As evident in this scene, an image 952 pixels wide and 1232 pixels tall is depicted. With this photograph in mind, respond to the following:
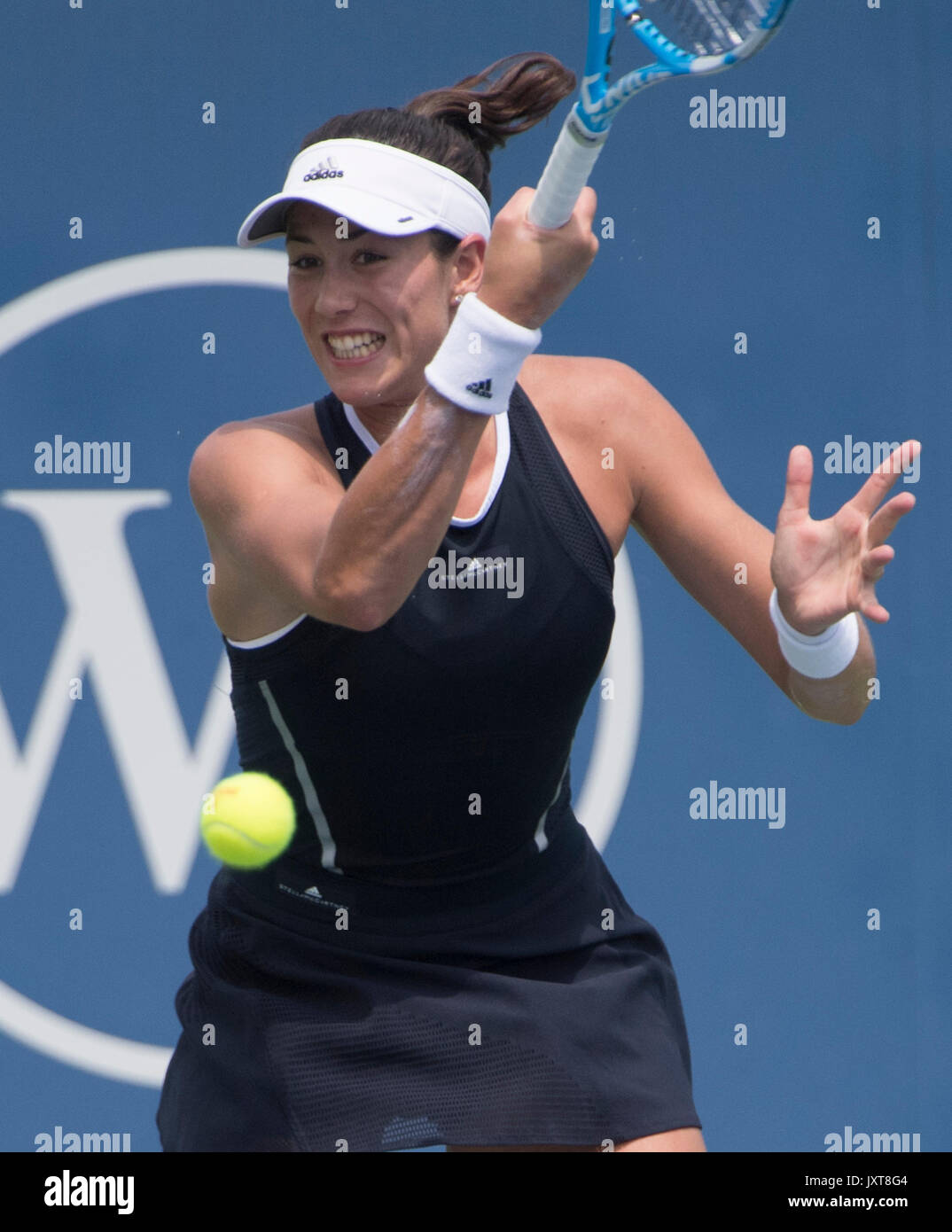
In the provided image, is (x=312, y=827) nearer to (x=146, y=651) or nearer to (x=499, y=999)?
(x=499, y=999)

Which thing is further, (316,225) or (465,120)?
(465,120)

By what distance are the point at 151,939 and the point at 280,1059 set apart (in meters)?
1.12

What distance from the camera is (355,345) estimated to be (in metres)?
1.93

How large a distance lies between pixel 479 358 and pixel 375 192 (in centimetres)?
45

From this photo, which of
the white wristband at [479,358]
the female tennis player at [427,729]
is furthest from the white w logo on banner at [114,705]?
the white wristband at [479,358]

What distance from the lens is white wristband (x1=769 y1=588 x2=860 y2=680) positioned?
1.92 meters

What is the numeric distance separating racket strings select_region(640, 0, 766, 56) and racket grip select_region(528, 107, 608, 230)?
178 millimetres

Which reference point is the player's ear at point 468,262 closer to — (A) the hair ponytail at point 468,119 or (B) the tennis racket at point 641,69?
(A) the hair ponytail at point 468,119

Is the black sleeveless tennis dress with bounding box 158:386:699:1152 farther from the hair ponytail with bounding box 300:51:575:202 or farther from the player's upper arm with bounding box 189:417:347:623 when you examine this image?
the hair ponytail with bounding box 300:51:575:202

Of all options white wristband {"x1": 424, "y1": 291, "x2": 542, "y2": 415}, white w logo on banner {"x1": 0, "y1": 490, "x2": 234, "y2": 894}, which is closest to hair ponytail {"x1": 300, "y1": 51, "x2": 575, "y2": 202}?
white wristband {"x1": 424, "y1": 291, "x2": 542, "y2": 415}

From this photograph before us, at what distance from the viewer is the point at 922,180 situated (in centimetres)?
298

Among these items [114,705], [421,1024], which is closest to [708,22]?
[421,1024]

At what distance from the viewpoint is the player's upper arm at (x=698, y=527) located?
2.05 meters

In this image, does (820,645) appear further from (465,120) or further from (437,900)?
(465,120)
